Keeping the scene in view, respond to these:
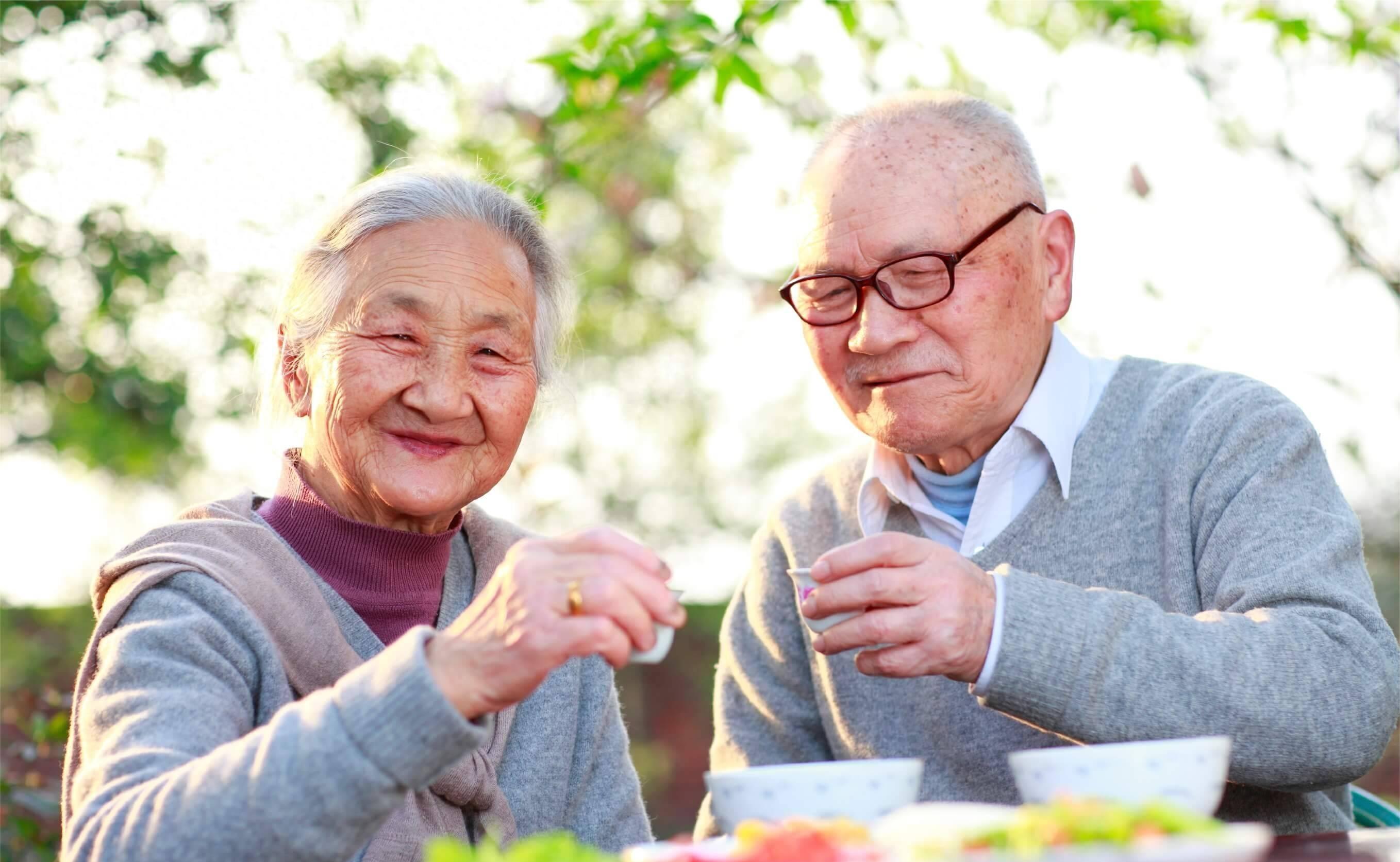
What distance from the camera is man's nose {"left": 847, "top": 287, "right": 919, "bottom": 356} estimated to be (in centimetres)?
252

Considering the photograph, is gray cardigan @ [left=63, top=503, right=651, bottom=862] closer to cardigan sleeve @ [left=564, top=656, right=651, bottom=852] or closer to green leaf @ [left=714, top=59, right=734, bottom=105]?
cardigan sleeve @ [left=564, top=656, right=651, bottom=852]

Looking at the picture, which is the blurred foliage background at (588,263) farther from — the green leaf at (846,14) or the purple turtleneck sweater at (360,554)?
the purple turtleneck sweater at (360,554)

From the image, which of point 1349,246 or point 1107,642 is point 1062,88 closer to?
point 1349,246

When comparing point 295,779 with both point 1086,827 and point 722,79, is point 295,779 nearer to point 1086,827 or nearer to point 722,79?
point 1086,827

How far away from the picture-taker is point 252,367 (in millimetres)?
6609

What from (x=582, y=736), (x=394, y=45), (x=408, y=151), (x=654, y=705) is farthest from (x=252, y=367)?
(x=582, y=736)

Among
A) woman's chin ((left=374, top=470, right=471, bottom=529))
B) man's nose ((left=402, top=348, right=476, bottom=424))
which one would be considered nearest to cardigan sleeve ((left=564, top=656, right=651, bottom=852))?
woman's chin ((left=374, top=470, right=471, bottom=529))

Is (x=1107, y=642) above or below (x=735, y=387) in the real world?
above

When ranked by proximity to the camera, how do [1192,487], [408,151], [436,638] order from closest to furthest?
[436,638] < [1192,487] < [408,151]

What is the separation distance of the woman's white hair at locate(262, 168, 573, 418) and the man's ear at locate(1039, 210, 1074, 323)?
3.24 feet

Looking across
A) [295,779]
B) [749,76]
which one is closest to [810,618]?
[295,779]

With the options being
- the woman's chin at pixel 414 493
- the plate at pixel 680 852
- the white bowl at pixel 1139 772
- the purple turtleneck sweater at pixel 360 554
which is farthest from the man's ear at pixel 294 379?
the white bowl at pixel 1139 772

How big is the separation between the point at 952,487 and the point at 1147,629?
83cm

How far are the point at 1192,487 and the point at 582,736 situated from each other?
1248 millimetres
